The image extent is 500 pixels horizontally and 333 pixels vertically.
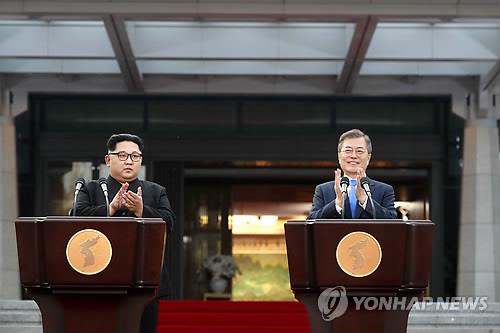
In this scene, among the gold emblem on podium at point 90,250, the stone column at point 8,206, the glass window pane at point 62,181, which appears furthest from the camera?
the glass window pane at point 62,181

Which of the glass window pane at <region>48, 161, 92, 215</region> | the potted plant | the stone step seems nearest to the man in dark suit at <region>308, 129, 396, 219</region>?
the stone step

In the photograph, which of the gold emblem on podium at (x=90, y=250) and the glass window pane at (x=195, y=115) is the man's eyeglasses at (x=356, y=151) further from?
the glass window pane at (x=195, y=115)

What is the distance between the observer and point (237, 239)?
19125mm

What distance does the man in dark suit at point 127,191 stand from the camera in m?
4.87

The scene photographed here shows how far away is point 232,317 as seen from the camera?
1230 centimetres

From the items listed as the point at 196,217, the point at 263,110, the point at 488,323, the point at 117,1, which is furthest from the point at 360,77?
the point at 488,323

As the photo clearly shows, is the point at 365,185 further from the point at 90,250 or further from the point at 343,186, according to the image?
the point at 90,250

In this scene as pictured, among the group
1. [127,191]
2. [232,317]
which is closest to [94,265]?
[127,191]

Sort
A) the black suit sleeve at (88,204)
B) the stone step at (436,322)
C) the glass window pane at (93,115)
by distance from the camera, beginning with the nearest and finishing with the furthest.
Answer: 1. the black suit sleeve at (88,204)
2. the stone step at (436,322)
3. the glass window pane at (93,115)

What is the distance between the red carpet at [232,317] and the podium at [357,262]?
21.4ft

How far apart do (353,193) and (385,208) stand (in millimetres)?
227

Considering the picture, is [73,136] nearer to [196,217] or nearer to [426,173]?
[196,217]

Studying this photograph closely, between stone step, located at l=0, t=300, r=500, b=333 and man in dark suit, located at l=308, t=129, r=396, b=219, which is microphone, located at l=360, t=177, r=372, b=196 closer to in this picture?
man in dark suit, located at l=308, t=129, r=396, b=219

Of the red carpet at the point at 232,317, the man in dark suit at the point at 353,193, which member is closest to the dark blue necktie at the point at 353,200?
the man in dark suit at the point at 353,193
